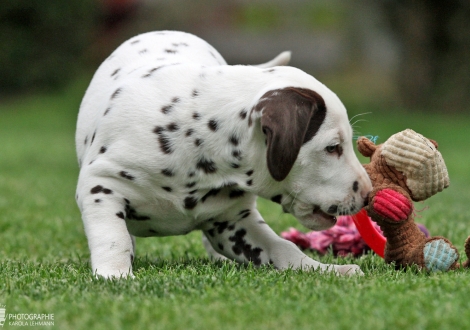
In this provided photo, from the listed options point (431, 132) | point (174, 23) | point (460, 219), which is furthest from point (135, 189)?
point (174, 23)

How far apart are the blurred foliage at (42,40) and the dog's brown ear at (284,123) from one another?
1718 centimetres

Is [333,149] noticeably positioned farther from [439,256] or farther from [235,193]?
[439,256]

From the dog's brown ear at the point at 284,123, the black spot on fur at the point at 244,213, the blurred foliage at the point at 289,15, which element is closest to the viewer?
the dog's brown ear at the point at 284,123

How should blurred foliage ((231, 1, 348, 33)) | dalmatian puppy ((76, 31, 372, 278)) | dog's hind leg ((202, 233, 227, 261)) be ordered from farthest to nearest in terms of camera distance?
1. blurred foliage ((231, 1, 348, 33))
2. dog's hind leg ((202, 233, 227, 261))
3. dalmatian puppy ((76, 31, 372, 278))

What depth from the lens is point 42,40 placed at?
804 inches

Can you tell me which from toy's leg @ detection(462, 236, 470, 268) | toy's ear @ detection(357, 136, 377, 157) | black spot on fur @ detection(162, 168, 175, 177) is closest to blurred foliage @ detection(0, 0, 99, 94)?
black spot on fur @ detection(162, 168, 175, 177)

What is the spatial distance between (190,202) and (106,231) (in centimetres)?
50

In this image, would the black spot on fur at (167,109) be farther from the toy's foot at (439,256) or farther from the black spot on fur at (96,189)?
the toy's foot at (439,256)

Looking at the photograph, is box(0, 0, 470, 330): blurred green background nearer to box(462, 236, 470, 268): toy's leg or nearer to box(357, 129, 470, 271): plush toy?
box(357, 129, 470, 271): plush toy

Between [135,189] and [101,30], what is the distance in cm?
2259

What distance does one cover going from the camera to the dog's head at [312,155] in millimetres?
3750

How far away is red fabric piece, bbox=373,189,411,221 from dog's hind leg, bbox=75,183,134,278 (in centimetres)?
135

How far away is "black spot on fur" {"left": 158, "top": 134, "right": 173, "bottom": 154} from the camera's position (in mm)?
4133

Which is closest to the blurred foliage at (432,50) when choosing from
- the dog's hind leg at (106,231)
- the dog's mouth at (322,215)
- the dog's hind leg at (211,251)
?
the dog's hind leg at (211,251)
